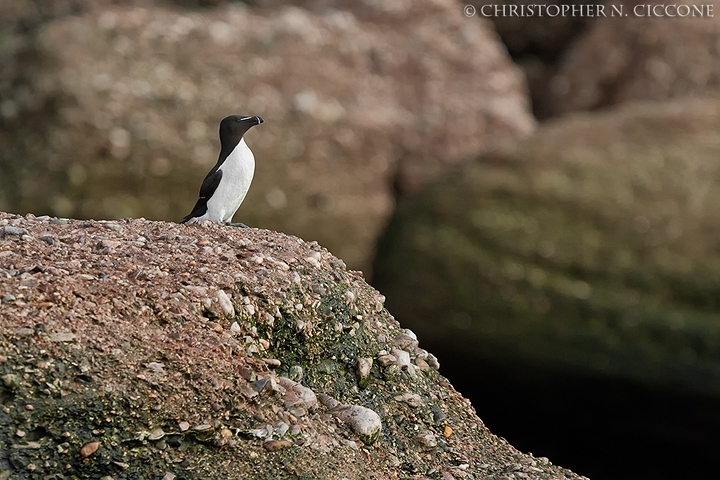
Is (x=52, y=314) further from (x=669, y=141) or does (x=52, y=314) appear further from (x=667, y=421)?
(x=669, y=141)

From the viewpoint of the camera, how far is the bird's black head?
5.66m

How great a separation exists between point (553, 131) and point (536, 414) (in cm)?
375

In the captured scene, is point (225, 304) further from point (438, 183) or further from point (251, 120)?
point (438, 183)

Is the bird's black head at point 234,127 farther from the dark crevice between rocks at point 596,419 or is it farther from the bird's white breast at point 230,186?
the dark crevice between rocks at point 596,419

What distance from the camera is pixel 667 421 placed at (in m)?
11.2

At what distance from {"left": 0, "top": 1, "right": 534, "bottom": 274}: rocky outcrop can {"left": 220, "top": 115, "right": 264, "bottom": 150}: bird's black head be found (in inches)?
232

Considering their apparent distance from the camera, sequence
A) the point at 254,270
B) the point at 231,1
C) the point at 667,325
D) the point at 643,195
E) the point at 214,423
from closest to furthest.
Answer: the point at 214,423
the point at 254,270
the point at 667,325
the point at 643,195
the point at 231,1

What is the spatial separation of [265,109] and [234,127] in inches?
265

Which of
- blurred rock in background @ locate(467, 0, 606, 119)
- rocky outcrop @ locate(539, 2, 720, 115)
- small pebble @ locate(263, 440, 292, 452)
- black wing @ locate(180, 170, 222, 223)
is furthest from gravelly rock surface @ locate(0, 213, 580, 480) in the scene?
blurred rock in background @ locate(467, 0, 606, 119)

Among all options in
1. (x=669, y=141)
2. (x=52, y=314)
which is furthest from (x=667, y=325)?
(x=52, y=314)

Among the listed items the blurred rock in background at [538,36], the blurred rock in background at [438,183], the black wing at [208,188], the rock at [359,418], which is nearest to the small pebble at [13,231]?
the black wing at [208,188]

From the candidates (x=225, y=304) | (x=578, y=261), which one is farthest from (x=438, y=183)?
(x=225, y=304)

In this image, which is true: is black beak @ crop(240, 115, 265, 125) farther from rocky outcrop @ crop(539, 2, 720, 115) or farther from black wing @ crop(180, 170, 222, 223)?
rocky outcrop @ crop(539, 2, 720, 115)

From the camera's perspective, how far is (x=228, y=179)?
5.61 meters
